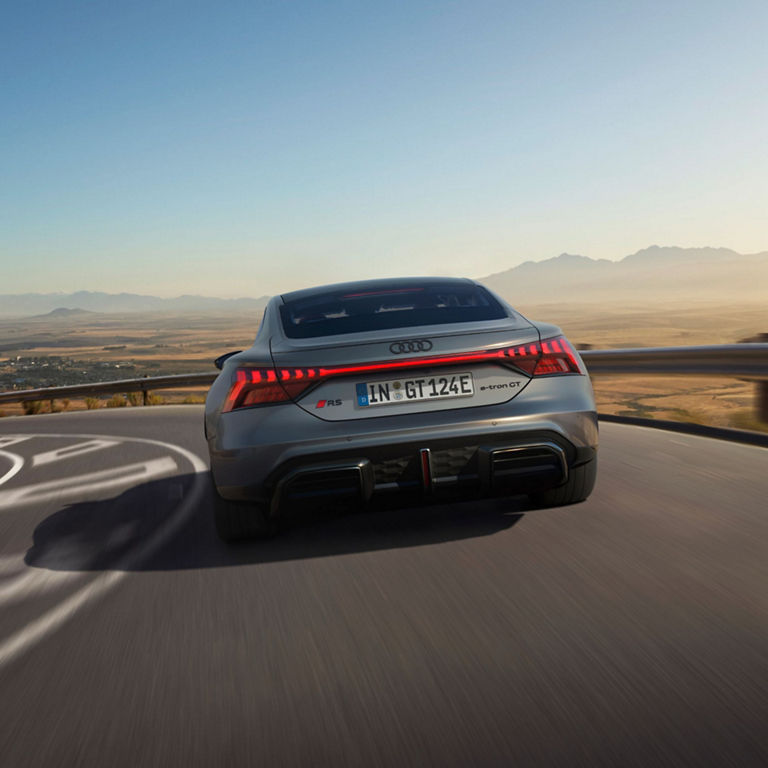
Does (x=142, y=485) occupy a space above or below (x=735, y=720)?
below

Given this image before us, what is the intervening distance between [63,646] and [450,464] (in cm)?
194

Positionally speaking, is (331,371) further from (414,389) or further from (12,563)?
(12,563)

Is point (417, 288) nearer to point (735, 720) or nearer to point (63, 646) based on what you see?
point (63, 646)

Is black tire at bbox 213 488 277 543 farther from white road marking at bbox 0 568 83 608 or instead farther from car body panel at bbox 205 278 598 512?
white road marking at bbox 0 568 83 608

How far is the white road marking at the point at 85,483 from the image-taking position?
24.0 feet

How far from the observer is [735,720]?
7.75ft

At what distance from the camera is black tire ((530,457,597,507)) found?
4801mm

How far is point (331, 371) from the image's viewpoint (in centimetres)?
413

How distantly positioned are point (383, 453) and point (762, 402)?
5.42 meters

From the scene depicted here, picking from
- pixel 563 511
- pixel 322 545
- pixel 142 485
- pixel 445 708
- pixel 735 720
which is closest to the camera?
pixel 735 720


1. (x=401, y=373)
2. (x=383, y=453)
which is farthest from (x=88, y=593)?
(x=401, y=373)

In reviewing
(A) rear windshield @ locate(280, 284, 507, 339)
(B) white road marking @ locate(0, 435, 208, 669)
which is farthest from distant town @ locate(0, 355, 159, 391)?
(A) rear windshield @ locate(280, 284, 507, 339)

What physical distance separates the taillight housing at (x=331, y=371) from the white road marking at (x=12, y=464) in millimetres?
5292

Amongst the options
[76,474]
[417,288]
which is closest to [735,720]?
[417,288]
